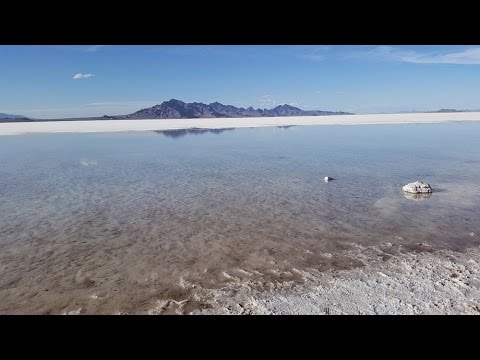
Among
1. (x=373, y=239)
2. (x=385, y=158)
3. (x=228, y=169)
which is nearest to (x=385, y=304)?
(x=373, y=239)

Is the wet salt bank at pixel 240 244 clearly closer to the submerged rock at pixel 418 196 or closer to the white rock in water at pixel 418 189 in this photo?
the submerged rock at pixel 418 196

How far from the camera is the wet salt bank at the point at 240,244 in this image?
459 centimetres

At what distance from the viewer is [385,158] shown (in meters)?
17.8

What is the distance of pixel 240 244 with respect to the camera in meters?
6.61

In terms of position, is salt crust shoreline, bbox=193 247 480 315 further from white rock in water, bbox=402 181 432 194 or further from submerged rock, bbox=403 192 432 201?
white rock in water, bbox=402 181 432 194

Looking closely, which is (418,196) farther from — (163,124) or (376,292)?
(163,124)

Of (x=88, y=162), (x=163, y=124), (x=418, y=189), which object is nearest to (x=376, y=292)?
(x=418, y=189)

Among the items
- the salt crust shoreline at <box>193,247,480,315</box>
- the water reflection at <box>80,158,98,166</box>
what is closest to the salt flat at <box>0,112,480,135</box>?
the water reflection at <box>80,158,98,166</box>

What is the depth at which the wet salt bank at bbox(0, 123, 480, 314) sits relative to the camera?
4594mm

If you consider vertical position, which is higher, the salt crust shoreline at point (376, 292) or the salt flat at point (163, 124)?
the salt crust shoreline at point (376, 292)

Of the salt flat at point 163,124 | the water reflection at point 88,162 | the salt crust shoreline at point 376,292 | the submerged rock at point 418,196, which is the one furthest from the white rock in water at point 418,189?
the salt flat at point 163,124

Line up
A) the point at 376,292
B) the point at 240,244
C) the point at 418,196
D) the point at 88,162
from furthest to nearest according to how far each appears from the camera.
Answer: the point at 88,162
the point at 418,196
the point at 240,244
the point at 376,292

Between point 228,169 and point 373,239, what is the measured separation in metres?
9.20
